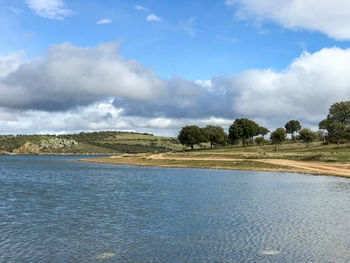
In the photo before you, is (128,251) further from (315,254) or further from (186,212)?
(186,212)

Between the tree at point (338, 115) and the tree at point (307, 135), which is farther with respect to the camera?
the tree at point (338, 115)

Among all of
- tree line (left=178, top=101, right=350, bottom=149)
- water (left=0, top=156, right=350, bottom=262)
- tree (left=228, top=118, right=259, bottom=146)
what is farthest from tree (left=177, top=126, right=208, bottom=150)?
water (left=0, top=156, right=350, bottom=262)

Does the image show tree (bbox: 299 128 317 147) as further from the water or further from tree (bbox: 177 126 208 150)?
the water

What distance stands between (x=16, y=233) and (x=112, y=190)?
76.7 ft

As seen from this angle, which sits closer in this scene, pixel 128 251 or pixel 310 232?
pixel 128 251

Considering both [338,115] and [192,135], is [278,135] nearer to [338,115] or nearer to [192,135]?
[338,115]

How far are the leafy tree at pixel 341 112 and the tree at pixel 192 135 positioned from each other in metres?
67.0

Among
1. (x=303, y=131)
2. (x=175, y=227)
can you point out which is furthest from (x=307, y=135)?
(x=175, y=227)

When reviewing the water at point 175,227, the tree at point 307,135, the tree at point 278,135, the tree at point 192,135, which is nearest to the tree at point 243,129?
the tree at point 192,135

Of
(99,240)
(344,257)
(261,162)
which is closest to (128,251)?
(99,240)

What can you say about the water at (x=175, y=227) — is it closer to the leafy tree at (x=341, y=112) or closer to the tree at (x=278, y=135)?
the tree at (x=278, y=135)

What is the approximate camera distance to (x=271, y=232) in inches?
917

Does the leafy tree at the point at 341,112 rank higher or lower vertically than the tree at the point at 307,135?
higher

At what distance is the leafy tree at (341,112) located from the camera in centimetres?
17212
